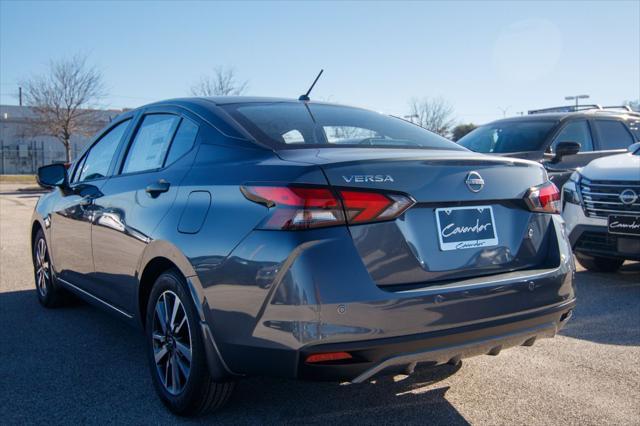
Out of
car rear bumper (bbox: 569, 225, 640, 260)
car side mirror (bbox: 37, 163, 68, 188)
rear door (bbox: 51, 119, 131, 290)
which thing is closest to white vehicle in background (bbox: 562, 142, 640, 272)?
car rear bumper (bbox: 569, 225, 640, 260)

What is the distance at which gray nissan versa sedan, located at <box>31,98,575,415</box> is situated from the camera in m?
2.53

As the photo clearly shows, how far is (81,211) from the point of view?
457 cm

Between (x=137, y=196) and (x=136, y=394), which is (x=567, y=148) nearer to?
(x=137, y=196)

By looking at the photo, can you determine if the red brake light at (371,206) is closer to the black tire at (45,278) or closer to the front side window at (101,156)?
the front side window at (101,156)

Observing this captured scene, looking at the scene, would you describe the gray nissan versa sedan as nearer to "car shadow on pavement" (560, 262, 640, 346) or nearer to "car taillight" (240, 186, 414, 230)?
"car taillight" (240, 186, 414, 230)

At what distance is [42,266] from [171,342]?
2998mm

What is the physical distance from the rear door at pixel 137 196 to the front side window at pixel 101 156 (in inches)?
10.9

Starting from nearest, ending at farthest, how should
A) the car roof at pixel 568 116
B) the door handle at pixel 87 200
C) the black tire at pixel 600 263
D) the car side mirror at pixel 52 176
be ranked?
the door handle at pixel 87 200
the car side mirror at pixel 52 176
the black tire at pixel 600 263
the car roof at pixel 568 116

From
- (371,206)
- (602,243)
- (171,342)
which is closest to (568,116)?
(602,243)

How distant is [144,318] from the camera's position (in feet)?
12.1

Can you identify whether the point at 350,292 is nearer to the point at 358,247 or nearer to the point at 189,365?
the point at 358,247

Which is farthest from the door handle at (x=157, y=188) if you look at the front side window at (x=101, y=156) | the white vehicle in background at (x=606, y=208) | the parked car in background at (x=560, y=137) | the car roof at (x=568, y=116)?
the car roof at (x=568, y=116)

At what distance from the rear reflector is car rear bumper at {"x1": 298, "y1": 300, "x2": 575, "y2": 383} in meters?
0.01

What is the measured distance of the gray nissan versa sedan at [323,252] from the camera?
2.53m
